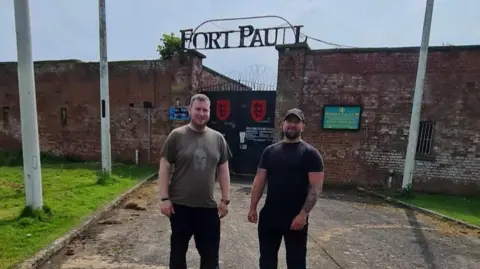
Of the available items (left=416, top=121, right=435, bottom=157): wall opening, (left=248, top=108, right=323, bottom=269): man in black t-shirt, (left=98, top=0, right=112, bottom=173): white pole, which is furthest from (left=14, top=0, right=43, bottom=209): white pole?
(left=416, top=121, right=435, bottom=157): wall opening

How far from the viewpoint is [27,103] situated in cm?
462

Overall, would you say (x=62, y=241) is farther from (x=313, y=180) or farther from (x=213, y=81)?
(x=213, y=81)

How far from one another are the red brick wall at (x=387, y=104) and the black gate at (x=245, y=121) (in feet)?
2.06

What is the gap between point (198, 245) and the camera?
2.88 metres

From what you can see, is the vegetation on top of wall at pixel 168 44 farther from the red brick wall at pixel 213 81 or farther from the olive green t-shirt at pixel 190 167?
the olive green t-shirt at pixel 190 167

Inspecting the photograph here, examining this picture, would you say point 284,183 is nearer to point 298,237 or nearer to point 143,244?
point 298,237

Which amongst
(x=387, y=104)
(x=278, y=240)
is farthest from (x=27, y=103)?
(x=387, y=104)

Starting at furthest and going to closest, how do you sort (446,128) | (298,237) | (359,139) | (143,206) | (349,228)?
(359,139) → (446,128) → (143,206) → (349,228) → (298,237)

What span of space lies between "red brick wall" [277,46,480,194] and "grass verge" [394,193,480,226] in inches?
19.7

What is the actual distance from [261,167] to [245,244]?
194 cm

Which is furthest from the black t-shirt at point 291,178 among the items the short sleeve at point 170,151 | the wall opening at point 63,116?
the wall opening at point 63,116

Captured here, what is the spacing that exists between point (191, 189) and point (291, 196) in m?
0.89

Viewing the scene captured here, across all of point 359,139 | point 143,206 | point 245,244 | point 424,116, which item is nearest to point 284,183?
point 245,244

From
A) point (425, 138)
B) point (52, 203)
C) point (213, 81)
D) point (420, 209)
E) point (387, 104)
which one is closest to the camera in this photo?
point (52, 203)
